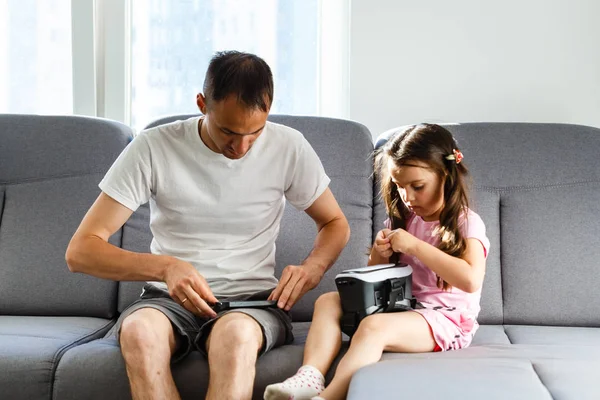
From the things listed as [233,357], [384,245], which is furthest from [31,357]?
[384,245]

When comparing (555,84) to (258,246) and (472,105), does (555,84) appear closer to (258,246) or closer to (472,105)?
(472,105)

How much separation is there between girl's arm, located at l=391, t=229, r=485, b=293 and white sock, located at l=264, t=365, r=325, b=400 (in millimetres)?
427

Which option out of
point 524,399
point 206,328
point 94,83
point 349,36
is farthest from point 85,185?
point 524,399

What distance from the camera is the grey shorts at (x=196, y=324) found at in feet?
6.25

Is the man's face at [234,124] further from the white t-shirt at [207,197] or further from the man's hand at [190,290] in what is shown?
the man's hand at [190,290]

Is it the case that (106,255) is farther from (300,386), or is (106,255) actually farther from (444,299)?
(444,299)

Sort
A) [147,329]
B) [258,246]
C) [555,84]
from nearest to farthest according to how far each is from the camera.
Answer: [147,329], [258,246], [555,84]

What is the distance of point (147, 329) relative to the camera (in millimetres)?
1812

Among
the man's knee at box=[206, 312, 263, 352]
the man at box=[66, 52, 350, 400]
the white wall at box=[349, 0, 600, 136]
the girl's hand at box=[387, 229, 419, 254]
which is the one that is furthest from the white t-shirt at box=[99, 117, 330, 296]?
the white wall at box=[349, 0, 600, 136]

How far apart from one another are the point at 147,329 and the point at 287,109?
1.51 metres

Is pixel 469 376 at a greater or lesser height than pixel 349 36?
lesser

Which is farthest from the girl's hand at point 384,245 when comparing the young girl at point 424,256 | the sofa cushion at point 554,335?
the sofa cushion at point 554,335

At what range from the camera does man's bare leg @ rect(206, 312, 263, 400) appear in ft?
5.61

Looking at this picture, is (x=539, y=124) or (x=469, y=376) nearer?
(x=469, y=376)
